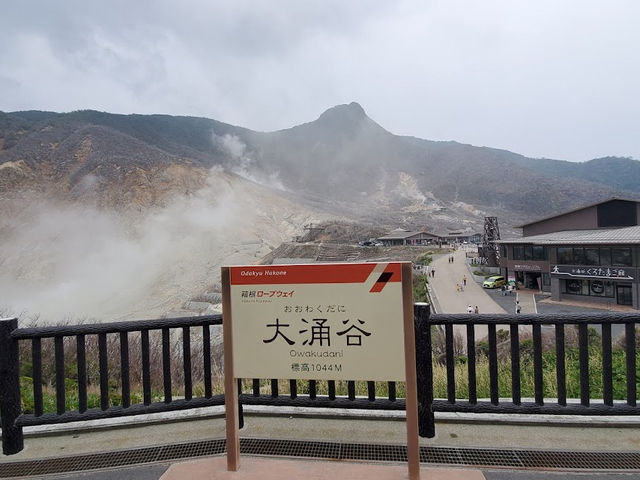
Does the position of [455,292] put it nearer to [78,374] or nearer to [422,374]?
[422,374]

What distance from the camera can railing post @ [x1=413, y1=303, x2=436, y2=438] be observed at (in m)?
2.54

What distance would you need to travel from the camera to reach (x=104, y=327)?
2.70 metres

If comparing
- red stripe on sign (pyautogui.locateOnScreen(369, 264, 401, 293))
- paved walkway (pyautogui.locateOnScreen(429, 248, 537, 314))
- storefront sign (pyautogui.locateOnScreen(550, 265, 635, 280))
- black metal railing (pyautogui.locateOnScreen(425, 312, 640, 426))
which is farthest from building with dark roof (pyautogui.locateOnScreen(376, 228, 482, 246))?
red stripe on sign (pyautogui.locateOnScreen(369, 264, 401, 293))

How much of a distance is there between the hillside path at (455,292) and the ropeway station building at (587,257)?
389cm

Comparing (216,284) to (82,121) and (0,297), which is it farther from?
(82,121)

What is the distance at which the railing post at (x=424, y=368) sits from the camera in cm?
254

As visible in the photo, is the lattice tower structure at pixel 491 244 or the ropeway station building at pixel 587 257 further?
the lattice tower structure at pixel 491 244

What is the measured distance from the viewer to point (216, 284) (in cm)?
3125

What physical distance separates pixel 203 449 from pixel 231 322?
0.98 metres

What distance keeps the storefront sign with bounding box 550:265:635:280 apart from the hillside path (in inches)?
199

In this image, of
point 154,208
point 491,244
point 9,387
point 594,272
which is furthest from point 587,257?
point 154,208

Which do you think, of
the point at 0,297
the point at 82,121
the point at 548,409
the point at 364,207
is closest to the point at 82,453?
the point at 548,409

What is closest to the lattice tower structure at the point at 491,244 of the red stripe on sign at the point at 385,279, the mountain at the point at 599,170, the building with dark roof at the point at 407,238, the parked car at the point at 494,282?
the parked car at the point at 494,282

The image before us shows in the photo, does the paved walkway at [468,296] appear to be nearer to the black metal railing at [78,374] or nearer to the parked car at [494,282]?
the parked car at [494,282]
